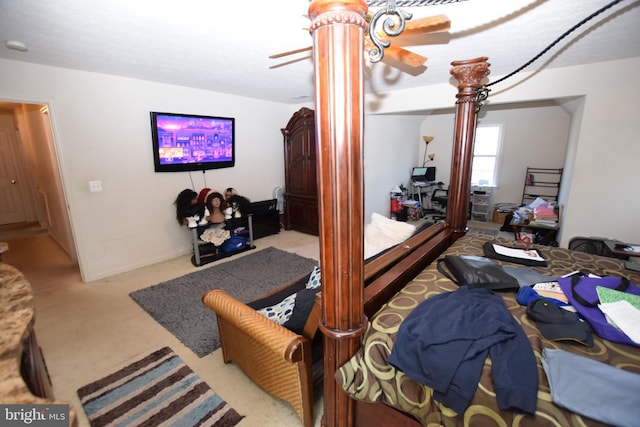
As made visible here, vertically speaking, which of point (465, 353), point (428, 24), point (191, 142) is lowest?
point (465, 353)

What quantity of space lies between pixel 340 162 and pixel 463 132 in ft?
5.59

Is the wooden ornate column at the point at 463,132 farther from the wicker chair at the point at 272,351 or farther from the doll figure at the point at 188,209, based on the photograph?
the doll figure at the point at 188,209

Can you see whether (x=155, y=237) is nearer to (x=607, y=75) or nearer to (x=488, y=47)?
(x=488, y=47)

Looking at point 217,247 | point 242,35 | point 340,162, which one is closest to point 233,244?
point 217,247

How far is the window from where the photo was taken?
18.6 feet

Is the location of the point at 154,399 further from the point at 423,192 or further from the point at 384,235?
the point at 423,192

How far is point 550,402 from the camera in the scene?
817 mm

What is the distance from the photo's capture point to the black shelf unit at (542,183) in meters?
5.16

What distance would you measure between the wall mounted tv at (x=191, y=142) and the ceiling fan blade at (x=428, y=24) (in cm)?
313

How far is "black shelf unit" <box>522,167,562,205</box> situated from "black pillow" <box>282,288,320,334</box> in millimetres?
5656

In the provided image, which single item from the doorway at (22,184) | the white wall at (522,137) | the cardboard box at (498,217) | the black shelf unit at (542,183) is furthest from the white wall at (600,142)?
the doorway at (22,184)

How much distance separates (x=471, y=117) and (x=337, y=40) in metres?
1.70

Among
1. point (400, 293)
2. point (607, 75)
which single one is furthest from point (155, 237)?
point (607, 75)

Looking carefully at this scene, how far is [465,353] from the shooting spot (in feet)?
3.08
